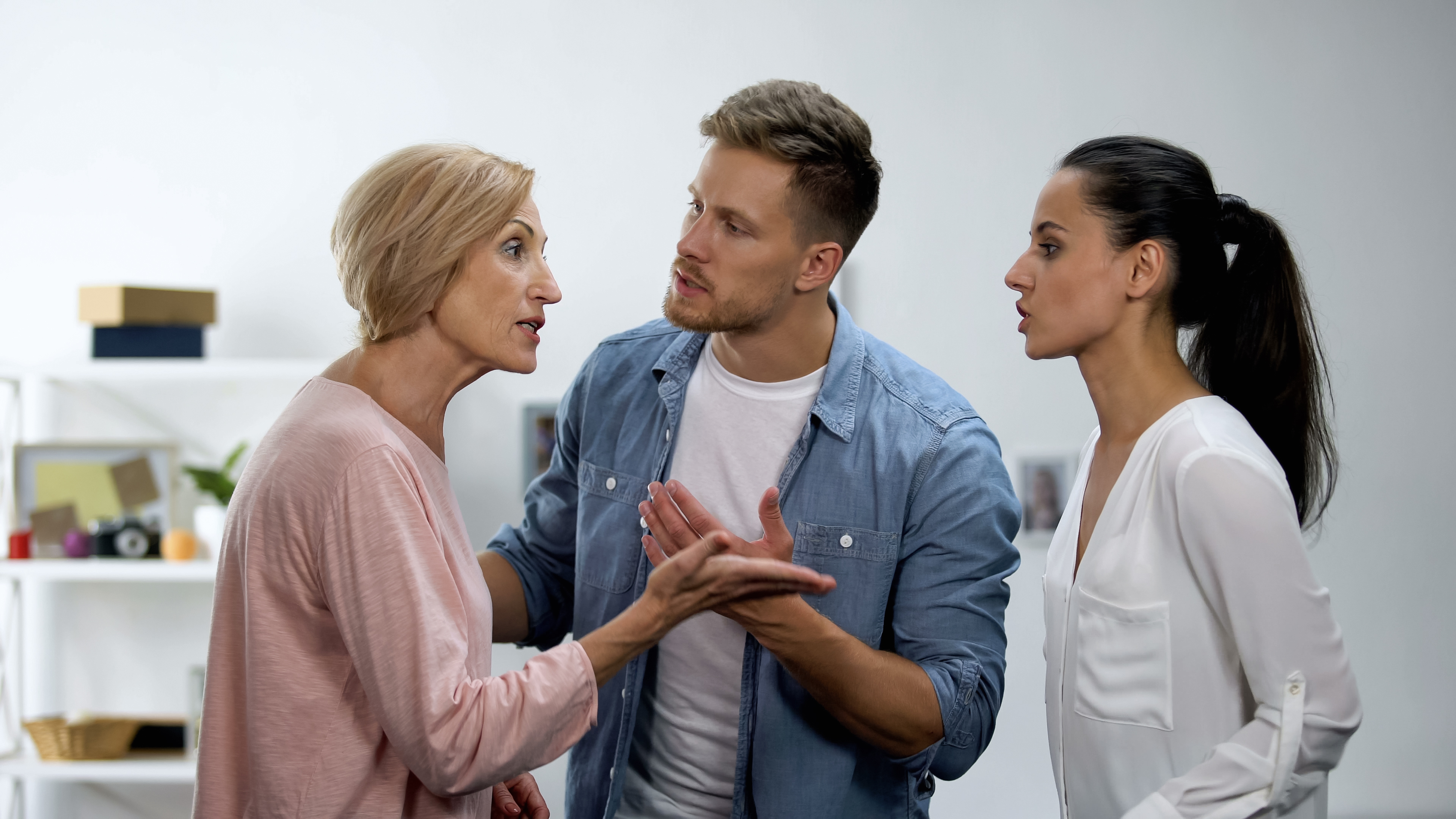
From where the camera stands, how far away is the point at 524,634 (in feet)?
5.82

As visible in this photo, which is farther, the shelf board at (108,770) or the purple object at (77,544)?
the purple object at (77,544)

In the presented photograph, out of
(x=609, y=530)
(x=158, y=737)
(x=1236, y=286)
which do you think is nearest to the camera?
(x=1236, y=286)

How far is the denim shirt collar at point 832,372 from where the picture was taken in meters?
1.62

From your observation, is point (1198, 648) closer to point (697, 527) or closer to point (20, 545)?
point (697, 527)

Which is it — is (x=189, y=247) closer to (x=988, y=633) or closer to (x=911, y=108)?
(x=911, y=108)

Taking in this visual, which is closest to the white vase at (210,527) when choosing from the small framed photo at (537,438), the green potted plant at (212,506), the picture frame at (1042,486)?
the green potted plant at (212,506)

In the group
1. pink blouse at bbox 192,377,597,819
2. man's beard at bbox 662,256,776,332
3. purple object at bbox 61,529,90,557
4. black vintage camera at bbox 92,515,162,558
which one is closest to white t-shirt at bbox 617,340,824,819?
man's beard at bbox 662,256,776,332

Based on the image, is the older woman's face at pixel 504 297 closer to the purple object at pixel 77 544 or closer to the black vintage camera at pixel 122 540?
the black vintage camera at pixel 122 540

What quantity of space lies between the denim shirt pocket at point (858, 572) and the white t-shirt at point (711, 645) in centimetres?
13

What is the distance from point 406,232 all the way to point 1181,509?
1.00 meters

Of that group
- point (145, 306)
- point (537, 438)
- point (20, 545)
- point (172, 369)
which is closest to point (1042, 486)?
point (537, 438)

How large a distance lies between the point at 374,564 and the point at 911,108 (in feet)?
7.79

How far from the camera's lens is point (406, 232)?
1235 mm

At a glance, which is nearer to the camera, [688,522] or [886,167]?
[688,522]
